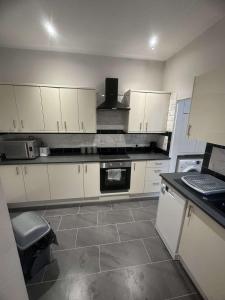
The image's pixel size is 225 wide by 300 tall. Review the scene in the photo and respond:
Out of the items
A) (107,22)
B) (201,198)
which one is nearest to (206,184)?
(201,198)

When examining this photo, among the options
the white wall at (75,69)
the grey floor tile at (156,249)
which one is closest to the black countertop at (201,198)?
the grey floor tile at (156,249)

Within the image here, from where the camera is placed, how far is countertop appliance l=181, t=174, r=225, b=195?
4.55 ft

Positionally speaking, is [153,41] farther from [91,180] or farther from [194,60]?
[91,180]

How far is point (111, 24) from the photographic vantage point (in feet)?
5.69

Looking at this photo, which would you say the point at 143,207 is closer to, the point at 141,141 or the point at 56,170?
the point at 141,141

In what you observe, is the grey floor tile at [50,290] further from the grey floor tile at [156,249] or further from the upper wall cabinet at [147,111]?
the upper wall cabinet at [147,111]

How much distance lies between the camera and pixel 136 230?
83.9 inches

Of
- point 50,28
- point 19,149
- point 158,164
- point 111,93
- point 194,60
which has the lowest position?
point 158,164

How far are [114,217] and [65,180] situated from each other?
1056 mm

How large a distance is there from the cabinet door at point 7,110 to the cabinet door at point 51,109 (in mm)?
473

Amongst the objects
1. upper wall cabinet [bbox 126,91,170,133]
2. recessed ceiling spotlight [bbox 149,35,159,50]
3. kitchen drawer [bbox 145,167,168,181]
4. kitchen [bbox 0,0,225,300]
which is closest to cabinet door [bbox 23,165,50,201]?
kitchen [bbox 0,0,225,300]

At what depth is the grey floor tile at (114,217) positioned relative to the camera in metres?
2.30

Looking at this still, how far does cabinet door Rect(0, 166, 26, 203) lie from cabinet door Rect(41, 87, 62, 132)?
87 cm

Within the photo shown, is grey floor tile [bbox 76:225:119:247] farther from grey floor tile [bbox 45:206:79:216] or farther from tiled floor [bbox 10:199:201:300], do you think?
grey floor tile [bbox 45:206:79:216]
